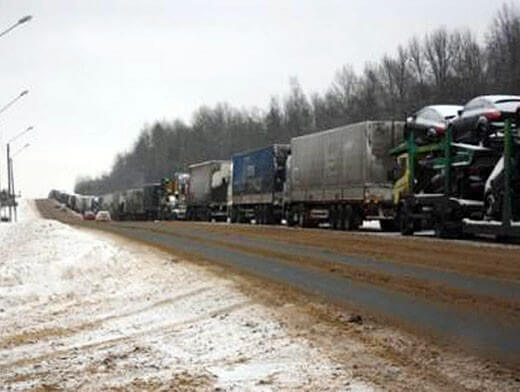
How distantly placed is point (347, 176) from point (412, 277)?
20.7 m

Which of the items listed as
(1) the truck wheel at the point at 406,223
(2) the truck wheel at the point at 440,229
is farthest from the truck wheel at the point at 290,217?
(2) the truck wheel at the point at 440,229

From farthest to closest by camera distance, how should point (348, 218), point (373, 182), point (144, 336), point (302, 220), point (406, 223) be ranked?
point (302, 220) < point (348, 218) < point (373, 182) < point (406, 223) < point (144, 336)

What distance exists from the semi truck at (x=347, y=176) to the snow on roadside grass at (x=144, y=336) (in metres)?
17.0

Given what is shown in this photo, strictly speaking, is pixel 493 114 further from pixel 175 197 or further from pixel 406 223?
pixel 175 197

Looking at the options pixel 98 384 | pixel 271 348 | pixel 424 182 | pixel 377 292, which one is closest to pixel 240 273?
pixel 377 292

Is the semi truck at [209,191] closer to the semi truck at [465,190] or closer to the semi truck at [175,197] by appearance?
the semi truck at [175,197]

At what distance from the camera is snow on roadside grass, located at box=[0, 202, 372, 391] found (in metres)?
7.81

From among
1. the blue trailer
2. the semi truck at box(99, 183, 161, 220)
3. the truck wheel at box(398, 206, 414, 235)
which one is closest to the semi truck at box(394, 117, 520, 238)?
the truck wheel at box(398, 206, 414, 235)

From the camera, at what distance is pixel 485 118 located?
80.2 feet

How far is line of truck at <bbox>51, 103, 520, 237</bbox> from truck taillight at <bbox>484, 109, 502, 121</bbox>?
839 millimetres

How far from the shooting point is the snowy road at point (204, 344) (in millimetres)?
7566

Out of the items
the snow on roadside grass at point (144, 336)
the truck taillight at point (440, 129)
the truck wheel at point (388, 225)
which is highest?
the truck taillight at point (440, 129)

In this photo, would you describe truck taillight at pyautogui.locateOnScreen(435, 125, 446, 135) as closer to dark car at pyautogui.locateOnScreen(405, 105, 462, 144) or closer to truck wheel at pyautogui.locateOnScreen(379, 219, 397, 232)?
dark car at pyautogui.locateOnScreen(405, 105, 462, 144)

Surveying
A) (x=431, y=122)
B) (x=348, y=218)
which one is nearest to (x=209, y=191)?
(x=348, y=218)
